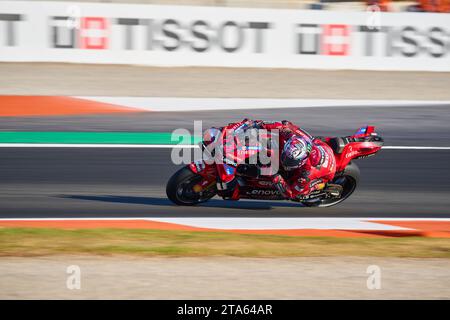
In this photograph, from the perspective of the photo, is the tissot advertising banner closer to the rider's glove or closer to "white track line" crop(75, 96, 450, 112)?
"white track line" crop(75, 96, 450, 112)

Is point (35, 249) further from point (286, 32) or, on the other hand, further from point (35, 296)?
point (286, 32)

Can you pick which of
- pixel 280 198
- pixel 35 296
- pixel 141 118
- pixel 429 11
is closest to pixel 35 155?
pixel 141 118

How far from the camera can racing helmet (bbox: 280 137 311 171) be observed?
8.97m

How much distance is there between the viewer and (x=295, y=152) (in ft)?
29.5

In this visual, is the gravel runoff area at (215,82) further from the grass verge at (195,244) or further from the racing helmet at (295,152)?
the grass verge at (195,244)

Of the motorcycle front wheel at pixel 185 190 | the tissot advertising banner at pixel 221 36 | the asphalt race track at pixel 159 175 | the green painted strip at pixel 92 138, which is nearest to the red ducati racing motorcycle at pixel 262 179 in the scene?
the motorcycle front wheel at pixel 185 190

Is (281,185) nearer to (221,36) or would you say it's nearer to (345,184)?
(345,184)

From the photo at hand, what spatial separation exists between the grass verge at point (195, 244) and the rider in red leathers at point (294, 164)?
792 millimetres

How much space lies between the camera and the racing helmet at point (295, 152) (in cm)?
897

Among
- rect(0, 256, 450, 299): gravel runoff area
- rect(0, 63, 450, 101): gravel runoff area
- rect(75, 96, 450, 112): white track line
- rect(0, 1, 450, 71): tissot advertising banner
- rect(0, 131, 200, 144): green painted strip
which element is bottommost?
rect(0, 256, 450, 299): gravel runoff area

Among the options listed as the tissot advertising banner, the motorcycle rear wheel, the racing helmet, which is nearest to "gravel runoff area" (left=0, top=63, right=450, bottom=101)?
the tissot advertising banner

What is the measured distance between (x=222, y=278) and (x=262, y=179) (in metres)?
2.45

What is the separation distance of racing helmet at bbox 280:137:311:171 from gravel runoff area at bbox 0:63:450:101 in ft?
24.6

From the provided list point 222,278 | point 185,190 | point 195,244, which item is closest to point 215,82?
point 185,190
